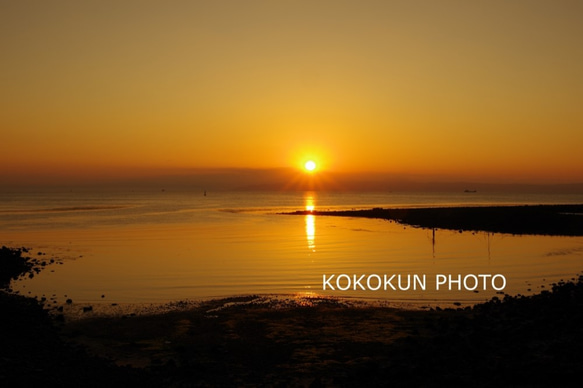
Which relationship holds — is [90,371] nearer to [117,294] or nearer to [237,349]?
[237,349]

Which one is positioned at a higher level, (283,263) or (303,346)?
(303,346)

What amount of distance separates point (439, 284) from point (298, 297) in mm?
7715

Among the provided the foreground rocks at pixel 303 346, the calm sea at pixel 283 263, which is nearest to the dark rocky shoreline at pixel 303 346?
the foreground rocks at pixel 303 346

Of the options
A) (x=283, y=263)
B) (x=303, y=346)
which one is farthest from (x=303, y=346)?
(x=283, y=263)

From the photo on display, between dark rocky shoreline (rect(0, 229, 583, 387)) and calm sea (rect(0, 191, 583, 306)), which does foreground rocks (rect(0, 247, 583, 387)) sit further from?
calm sea (rect(0, 191, 583, 306))

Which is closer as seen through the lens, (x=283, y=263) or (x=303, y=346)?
(x=303, y=346)

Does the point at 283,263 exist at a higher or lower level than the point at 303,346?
lower

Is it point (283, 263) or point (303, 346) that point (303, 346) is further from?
point (283, 263)

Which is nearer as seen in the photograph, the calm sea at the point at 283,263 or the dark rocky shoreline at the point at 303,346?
the dark rocky shoreline at the point at 303,346

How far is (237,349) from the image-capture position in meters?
14.6

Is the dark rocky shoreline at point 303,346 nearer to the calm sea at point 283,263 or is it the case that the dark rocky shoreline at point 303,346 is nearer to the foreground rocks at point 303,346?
the foreground rocks at point 303,346

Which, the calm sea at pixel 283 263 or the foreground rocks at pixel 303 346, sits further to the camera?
the calm sea at pixel 283 263

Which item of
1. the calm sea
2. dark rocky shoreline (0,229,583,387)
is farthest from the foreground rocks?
the calm sea

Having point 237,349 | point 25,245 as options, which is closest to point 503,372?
point 237,349
